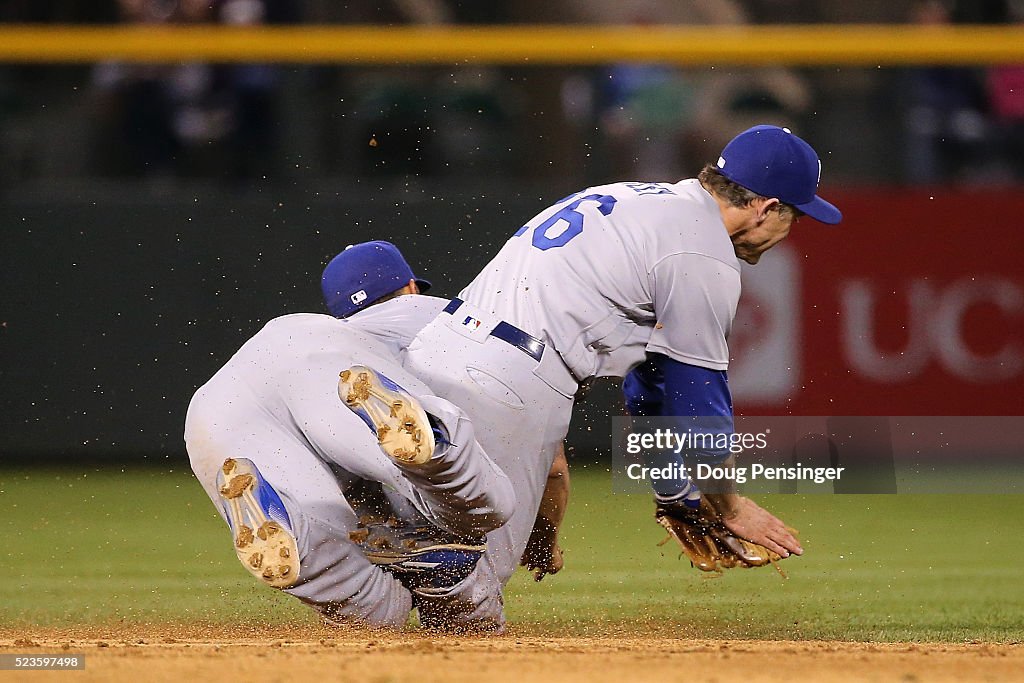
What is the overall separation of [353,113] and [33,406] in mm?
2479

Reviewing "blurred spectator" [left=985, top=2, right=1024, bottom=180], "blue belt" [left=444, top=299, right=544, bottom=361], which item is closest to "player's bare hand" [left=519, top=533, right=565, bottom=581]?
"blue belt" [left=444, top=299, right=544, bottom=361]

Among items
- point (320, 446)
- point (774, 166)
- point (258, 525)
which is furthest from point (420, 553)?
point (774, 166)

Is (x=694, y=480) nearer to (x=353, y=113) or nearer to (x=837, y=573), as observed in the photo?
(x=837, y=573)

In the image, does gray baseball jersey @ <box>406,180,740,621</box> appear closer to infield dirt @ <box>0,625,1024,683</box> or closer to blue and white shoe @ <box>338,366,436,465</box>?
blue and white shoe @ <box>338,366,436,465</box>

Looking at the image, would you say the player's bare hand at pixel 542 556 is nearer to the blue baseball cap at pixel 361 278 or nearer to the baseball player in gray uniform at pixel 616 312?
the baseball player in gray uniform at pixel 616 312

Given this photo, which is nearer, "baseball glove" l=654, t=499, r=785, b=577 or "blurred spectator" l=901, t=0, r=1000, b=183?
"baseball glove" l=654, t=499, r=785, b=577

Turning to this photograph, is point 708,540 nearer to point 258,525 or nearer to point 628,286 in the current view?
point 628,286

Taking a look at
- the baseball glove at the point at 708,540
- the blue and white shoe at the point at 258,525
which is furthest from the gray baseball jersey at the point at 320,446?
the baseball glove at the point at 708,540

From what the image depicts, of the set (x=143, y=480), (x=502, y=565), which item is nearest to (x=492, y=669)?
(x=502, y=565)

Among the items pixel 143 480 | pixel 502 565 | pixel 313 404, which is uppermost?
pixel 313 404

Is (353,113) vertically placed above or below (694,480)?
above

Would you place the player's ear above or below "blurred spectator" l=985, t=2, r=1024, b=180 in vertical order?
above

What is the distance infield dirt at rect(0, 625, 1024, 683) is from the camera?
371cm

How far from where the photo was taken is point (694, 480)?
15.4ft
